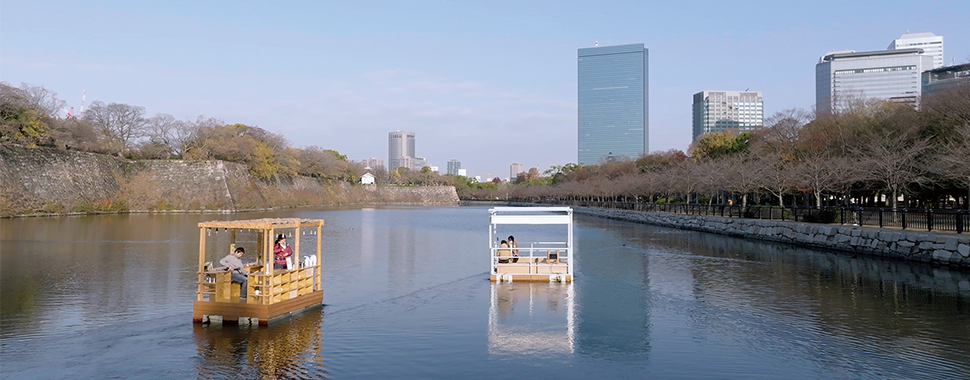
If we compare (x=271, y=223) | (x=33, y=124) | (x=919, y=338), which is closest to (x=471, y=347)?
(x=271, y=223)

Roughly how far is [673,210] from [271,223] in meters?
42.2

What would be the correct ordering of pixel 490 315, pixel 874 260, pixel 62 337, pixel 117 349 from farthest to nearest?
pixel 874 260, pixel 490 315, pixel 62 337, pixel 117 349

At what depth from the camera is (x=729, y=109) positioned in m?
190

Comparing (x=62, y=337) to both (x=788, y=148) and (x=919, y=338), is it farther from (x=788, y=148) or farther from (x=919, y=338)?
(x=788, y=148)

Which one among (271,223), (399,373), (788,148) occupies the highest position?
(788,148)

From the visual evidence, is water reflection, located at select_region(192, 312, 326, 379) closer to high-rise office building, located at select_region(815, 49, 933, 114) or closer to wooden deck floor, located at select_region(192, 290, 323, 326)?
wooden deck floor, located at select_region(192, 290, 323, 326)

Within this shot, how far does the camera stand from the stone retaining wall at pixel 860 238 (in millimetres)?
19130

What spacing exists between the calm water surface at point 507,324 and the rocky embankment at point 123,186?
3408cm

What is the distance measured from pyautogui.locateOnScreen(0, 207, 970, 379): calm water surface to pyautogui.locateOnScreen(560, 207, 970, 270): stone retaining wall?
3.49 feet

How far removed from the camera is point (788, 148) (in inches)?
1709

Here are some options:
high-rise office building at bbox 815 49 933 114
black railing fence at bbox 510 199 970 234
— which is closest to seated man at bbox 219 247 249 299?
black railing fence at bbox 510 199 970 234

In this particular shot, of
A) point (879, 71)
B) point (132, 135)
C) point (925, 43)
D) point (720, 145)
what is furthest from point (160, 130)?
point (925, 43)

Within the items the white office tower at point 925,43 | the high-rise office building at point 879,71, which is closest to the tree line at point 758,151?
the high-rise office building at point 879,71

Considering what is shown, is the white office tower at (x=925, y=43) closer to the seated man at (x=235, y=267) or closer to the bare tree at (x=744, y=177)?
the bare tree at (x=744, y=177)
